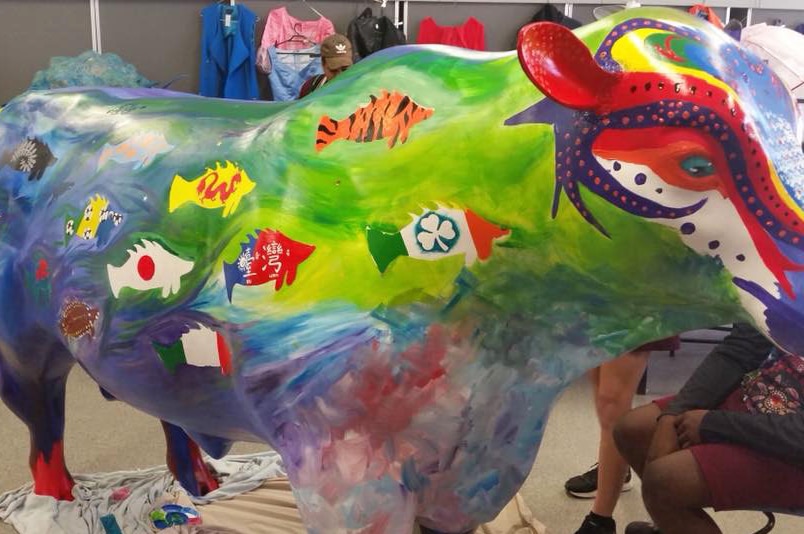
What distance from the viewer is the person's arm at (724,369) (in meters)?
1.63

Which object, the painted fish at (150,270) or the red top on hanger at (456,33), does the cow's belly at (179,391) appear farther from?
the red top on hanger at (456,33)

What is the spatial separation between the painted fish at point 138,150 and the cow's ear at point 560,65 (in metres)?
0.53

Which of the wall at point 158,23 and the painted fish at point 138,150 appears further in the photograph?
the wall at point 158,23

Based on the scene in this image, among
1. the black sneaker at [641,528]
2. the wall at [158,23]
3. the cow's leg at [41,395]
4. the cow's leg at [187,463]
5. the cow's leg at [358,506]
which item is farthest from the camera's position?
the wall at [158,23]

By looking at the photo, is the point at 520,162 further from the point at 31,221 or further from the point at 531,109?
the point at 31,221

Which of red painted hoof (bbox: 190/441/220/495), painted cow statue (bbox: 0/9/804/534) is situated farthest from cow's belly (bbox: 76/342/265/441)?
red painted hoof (bbox: 190/441/220/495)

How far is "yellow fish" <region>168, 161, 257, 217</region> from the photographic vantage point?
0.98 meters

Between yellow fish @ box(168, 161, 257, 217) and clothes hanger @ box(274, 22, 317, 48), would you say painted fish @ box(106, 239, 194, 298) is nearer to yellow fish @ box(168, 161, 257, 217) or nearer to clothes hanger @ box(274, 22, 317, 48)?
yellow fish @ box(168, 161, 257, 217)

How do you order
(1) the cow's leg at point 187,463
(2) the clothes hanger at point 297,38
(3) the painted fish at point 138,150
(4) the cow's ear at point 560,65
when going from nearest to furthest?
(4) the cow's ear at point 560,65
(3) the painted fish at point 138,150
(1) the cow's leg at point 187,463
(2) the clothes hanger at point 297,38

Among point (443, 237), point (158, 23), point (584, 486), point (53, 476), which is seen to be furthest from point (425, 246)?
point (158, 23)

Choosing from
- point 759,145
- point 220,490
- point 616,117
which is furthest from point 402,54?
point 220,490

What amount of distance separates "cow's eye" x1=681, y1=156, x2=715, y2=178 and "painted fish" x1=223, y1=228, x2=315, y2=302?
40cm

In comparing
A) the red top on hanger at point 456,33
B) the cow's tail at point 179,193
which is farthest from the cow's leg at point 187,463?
the red top on hanger at point 456,33

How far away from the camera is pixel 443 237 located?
Result: 86 cm
